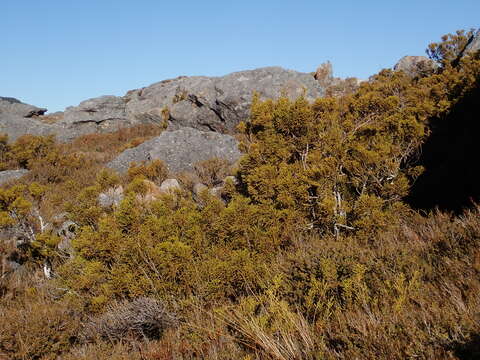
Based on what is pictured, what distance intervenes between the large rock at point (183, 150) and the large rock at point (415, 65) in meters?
13.6

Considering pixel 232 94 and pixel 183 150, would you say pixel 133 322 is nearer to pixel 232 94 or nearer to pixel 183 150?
pixel 183 150

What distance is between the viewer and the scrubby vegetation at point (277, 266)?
2500mm

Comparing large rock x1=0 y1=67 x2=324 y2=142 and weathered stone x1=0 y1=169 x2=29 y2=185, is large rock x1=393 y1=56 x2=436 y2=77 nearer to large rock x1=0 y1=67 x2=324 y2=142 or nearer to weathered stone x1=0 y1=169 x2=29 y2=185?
large rock x1=0 y1=67 x2=324 y2=142

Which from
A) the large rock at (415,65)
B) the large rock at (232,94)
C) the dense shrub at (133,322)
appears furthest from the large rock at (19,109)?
the large rock at (415,65)

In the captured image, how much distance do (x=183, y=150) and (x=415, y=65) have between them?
60.7ft

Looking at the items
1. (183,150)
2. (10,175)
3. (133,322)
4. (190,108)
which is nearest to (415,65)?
(190,108)

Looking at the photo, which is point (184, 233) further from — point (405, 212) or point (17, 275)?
point (17, 275)

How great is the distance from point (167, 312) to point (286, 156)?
168 inches

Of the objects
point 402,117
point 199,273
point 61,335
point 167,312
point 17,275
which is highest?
point 402,117

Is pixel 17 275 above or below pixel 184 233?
below

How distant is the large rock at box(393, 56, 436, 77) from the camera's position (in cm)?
1995

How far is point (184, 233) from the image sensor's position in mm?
5277

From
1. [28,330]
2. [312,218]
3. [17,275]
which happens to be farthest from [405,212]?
[17,275]

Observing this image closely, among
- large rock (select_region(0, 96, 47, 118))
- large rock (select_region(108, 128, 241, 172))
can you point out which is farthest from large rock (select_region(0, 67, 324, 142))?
large rock (select_region(108, 128, 241, 172))
